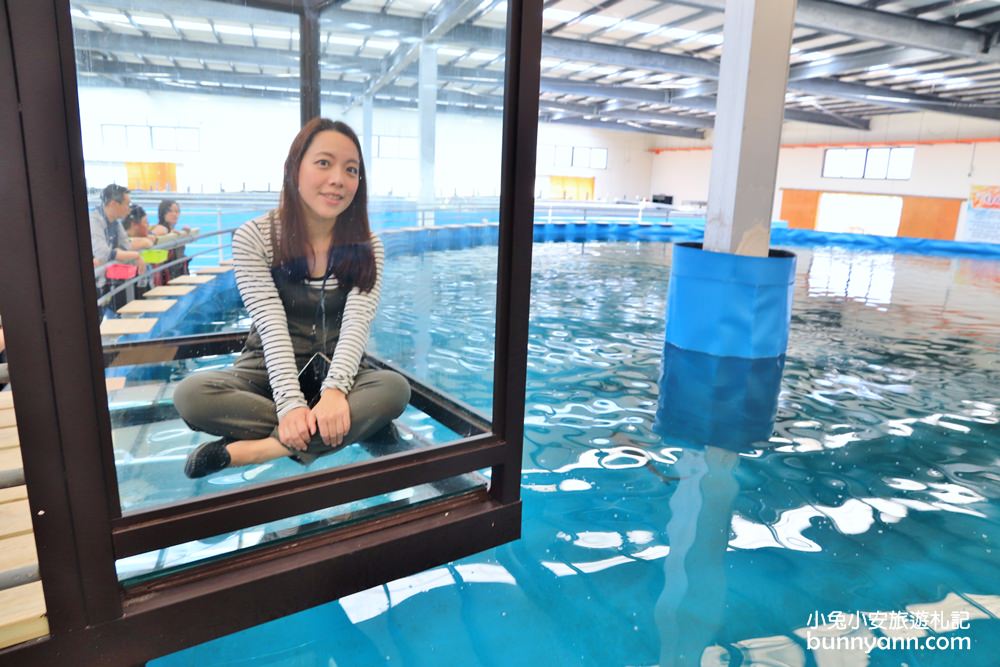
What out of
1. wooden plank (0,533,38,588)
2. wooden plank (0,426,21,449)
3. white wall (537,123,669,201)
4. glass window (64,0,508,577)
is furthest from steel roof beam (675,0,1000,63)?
white wall (537,123,669,201)

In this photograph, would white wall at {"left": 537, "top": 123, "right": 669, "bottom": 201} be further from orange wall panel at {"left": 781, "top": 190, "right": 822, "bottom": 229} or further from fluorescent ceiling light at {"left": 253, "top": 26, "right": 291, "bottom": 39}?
fluorescent ceiling light at {"left": 253, "top": 26, "right": 291, "bottom": 39}

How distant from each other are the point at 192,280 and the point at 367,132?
0.54m

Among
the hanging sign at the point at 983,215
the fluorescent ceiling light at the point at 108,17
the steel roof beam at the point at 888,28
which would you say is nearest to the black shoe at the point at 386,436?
the fluorescent ceiling light at the point at 108,17

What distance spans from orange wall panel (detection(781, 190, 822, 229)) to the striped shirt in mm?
18618

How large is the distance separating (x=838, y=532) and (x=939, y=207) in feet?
53.3

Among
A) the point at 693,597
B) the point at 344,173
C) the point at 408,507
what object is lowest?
the point at 693,597

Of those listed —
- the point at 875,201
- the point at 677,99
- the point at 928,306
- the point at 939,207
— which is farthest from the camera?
the point at 875,201

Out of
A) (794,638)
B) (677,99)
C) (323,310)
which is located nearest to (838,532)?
(794,638)

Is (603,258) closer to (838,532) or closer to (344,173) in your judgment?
(838,532)

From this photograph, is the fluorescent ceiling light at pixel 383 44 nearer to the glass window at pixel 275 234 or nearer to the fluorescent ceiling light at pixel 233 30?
the glass window at pixel 275 234

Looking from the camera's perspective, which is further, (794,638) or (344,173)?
(794,638)

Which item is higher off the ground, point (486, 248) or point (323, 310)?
point (486, 248)

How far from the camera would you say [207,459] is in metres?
1.43

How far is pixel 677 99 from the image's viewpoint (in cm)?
1323
